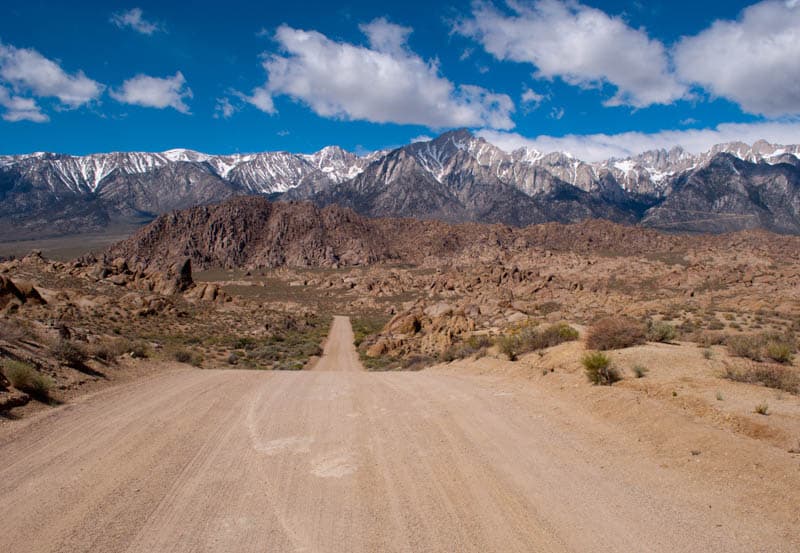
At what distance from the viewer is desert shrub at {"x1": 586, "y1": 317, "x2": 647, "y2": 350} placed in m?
13.3

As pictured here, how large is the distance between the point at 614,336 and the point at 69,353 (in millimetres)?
14386

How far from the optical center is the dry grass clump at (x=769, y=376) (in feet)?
30.0

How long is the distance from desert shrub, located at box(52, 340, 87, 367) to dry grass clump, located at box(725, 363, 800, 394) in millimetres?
15409

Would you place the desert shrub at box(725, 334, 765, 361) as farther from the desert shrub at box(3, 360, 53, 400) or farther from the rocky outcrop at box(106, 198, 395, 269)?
the rocky outcrop at box(106, 198, 395, 269)

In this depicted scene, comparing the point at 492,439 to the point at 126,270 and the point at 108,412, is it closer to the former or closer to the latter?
the point at 108,412

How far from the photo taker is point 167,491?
5965 mm

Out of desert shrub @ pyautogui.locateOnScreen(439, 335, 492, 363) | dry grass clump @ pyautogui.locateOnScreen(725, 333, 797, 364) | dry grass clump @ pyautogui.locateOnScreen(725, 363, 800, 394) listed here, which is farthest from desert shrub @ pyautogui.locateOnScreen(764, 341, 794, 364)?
desert shrub @ pyautogui.locateOnScreen(439, 335, 492, 363)

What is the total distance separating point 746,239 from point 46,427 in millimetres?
158288

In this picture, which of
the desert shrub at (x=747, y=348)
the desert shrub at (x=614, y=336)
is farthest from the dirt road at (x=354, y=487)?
the desert shrub at (x=747, y=348)

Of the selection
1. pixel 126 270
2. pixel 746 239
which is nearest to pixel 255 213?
pixel 126 270

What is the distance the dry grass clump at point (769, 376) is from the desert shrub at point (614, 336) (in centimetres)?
305

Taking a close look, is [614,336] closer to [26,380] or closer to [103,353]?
[26,380]

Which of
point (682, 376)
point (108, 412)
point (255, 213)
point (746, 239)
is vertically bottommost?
point (108, 412)

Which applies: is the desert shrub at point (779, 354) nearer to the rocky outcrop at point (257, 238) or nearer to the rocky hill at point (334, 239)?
the rocky hill at point (334, 239)
